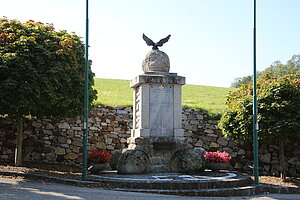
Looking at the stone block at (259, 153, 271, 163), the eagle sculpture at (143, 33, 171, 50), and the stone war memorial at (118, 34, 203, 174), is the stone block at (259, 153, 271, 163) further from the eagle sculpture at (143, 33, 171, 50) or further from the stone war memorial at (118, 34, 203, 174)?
the eagle sculpture at (143, 33, 171, 50)

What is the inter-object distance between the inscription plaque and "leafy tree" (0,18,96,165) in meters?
2.50

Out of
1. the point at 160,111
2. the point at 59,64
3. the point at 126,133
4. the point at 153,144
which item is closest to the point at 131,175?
the point at 153,144

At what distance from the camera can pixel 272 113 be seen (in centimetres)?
1327

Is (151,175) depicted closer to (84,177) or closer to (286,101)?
(84,177)

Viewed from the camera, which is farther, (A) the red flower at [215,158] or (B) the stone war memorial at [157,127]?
(A) the red flower at [215,158]

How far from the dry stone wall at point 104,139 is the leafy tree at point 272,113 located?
1487 mm

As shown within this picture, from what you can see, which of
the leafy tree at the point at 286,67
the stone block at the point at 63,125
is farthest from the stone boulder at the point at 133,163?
the leafy tree at the point at 286,67

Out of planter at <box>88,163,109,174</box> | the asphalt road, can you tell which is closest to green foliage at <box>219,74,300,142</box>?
the asphalt road

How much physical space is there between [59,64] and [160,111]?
3.80 m

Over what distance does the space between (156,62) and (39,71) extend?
4067 mm

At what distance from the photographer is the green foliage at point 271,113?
12930 mm

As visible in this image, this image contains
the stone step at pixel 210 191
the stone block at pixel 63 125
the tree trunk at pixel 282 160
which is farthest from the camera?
the stone block at pixel 63 125

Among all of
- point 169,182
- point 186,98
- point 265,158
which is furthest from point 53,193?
point 186,98

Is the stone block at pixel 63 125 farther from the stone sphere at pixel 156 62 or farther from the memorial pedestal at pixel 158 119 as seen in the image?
the stone sphere at pixel 156 62
